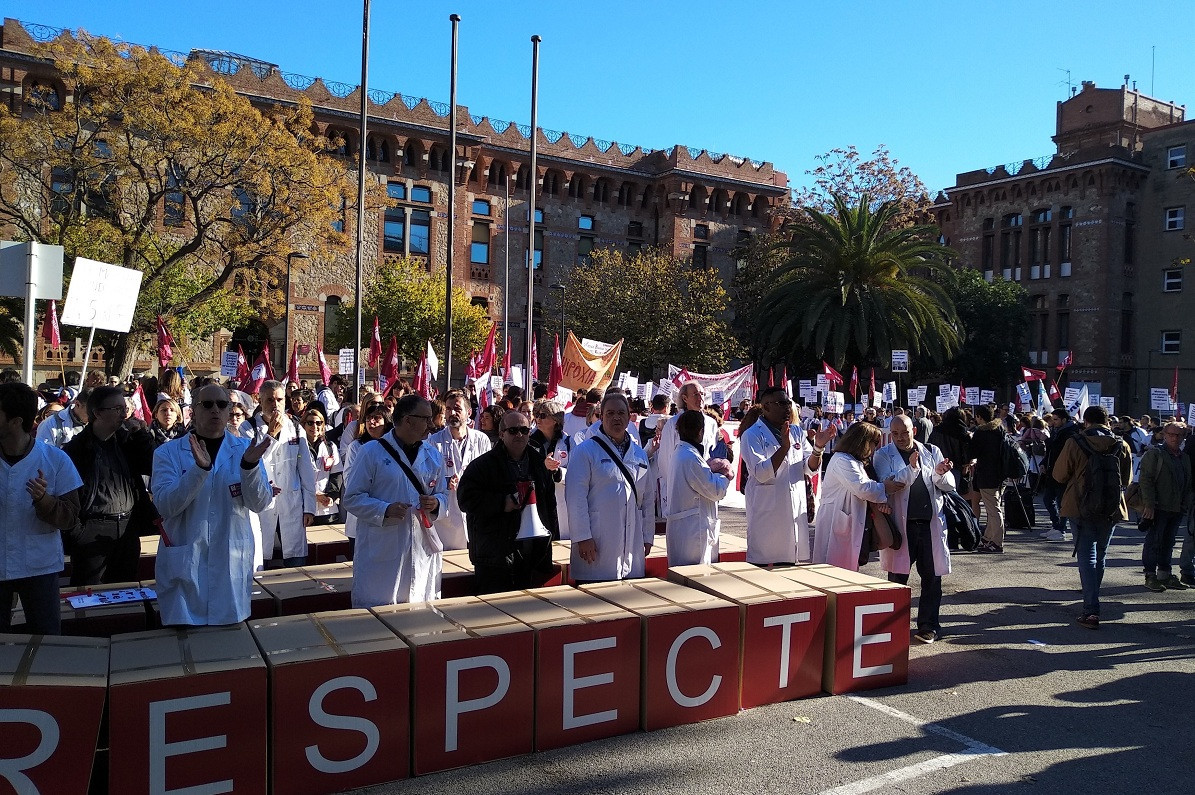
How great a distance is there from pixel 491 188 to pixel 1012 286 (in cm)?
2821

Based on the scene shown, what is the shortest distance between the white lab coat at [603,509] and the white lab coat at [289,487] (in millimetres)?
2439

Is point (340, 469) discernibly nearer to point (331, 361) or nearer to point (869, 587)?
point (869, 587)

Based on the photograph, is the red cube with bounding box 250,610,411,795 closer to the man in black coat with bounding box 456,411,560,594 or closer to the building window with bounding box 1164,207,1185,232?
the man in black coat with bounding box 456,411,560,594

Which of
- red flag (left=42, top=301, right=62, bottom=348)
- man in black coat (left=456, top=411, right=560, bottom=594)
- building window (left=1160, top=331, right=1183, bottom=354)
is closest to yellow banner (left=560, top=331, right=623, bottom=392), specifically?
red flag (left=42, top=301, right=62, bottom=348)

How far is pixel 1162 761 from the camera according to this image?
495 cm

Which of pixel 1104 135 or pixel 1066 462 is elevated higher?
pixel 1104 135

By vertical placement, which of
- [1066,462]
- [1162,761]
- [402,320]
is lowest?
[1162,761]

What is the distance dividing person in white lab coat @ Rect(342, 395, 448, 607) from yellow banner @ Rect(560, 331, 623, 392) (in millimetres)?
12160

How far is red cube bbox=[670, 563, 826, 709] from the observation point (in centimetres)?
552

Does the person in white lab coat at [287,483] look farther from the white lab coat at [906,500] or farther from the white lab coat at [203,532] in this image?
the white lab coat at [906,500]

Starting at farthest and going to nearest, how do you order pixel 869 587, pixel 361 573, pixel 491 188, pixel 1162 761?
pixel 491 188 → pixel 869 587 → pixel 361 573 → pixel 1162 761

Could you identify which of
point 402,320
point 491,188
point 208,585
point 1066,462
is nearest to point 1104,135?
point 491,188

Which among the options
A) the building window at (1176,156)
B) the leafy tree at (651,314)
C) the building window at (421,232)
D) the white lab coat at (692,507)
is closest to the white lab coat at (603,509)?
the white lab coat at (692,507)

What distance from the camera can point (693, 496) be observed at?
22.6 ft
